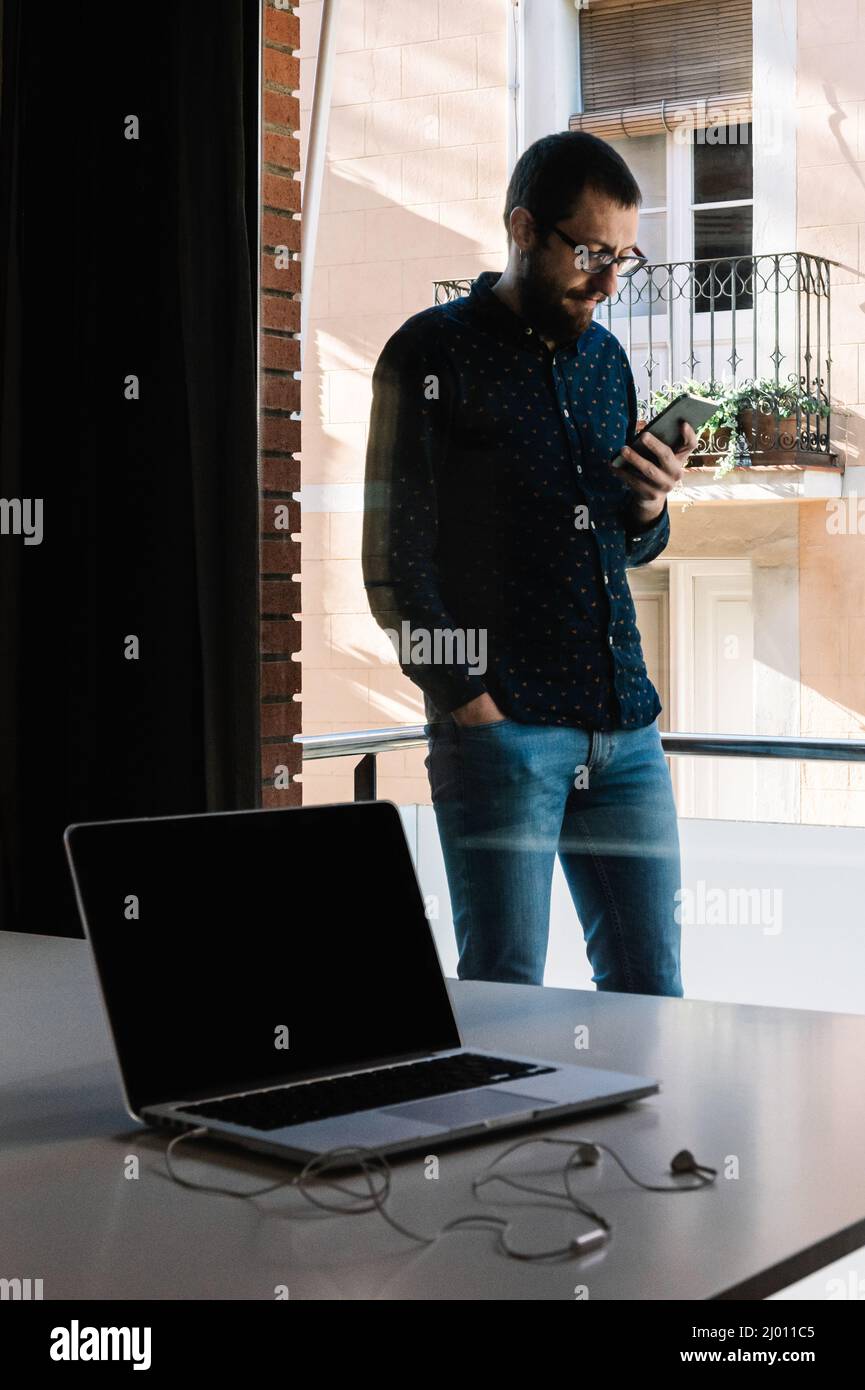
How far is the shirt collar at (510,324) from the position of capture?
2377mm

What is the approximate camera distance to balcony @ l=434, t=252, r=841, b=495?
8.64ft

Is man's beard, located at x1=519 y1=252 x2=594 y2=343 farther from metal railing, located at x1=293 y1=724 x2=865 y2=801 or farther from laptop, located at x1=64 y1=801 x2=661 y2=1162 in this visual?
laptop, located at x1=64 y1=801 x2=661 y2=1162

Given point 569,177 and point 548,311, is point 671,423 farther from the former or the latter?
point 569,177

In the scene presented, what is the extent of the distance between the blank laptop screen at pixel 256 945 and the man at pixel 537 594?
100 cm

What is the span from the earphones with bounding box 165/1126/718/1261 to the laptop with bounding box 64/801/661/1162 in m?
0.02

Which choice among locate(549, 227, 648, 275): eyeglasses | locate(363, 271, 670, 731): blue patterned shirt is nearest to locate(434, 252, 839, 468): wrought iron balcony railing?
locate(549, 227, 648, 275): eyeglasses

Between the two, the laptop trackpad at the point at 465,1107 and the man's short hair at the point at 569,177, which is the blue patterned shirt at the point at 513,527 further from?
the laptop trackpad at the point at 465,1107

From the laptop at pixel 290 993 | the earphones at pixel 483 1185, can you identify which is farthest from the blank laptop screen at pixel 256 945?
the earphones at pixel 483 1185

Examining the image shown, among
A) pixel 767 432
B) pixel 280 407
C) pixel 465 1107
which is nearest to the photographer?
pixel 465 1107

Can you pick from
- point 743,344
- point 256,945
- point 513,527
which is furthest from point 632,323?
point 256,945

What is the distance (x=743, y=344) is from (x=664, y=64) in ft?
1.54

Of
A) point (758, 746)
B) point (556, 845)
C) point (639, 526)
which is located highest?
point (639, 526)

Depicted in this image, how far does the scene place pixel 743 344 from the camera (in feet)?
8.77

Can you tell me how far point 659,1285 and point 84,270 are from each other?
88.8 inches
